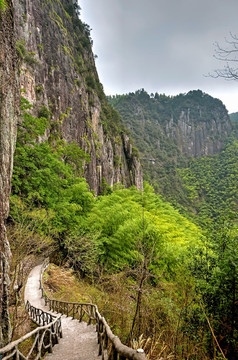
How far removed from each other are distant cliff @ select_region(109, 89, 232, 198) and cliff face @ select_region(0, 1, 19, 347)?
264 ft

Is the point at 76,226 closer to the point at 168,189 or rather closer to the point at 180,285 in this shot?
the point at 180,285

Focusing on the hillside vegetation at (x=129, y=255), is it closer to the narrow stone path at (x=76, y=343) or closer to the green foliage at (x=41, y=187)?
the green foliage at (x=41, y=187)

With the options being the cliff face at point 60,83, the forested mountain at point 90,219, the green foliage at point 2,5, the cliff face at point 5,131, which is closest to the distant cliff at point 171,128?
the forested mountain at point 90,219

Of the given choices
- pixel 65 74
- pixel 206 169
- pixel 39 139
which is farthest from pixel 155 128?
pixel 39 139

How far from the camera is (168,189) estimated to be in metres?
88.7

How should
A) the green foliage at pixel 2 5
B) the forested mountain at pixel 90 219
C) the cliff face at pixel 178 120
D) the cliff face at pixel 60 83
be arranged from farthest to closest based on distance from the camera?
1. the cliff face at pixel 178 120
2. the cliff face at pixel 60 83
3. the green foliage at pixel 2 5
4. the forested mountain at pixel 90 219

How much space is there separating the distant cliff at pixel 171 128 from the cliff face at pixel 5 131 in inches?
3165

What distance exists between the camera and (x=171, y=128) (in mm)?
151125

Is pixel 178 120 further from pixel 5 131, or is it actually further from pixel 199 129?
pixel 5 131

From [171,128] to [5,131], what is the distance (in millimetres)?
154024

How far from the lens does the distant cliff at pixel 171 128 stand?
106125 mm

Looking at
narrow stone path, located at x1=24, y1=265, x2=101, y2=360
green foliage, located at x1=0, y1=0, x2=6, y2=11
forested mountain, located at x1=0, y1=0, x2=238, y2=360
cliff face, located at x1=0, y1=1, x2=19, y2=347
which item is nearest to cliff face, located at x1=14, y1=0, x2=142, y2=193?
forested mountain, located at x1=0, y1=0, x2=238, y2=360

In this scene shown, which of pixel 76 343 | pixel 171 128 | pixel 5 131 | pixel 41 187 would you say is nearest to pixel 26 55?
pixel 41 187

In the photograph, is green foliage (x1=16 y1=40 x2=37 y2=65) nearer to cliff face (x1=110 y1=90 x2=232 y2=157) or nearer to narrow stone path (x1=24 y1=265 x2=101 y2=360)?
narrow stone path (x1=24 y1=265 x2=101 y2=360)
